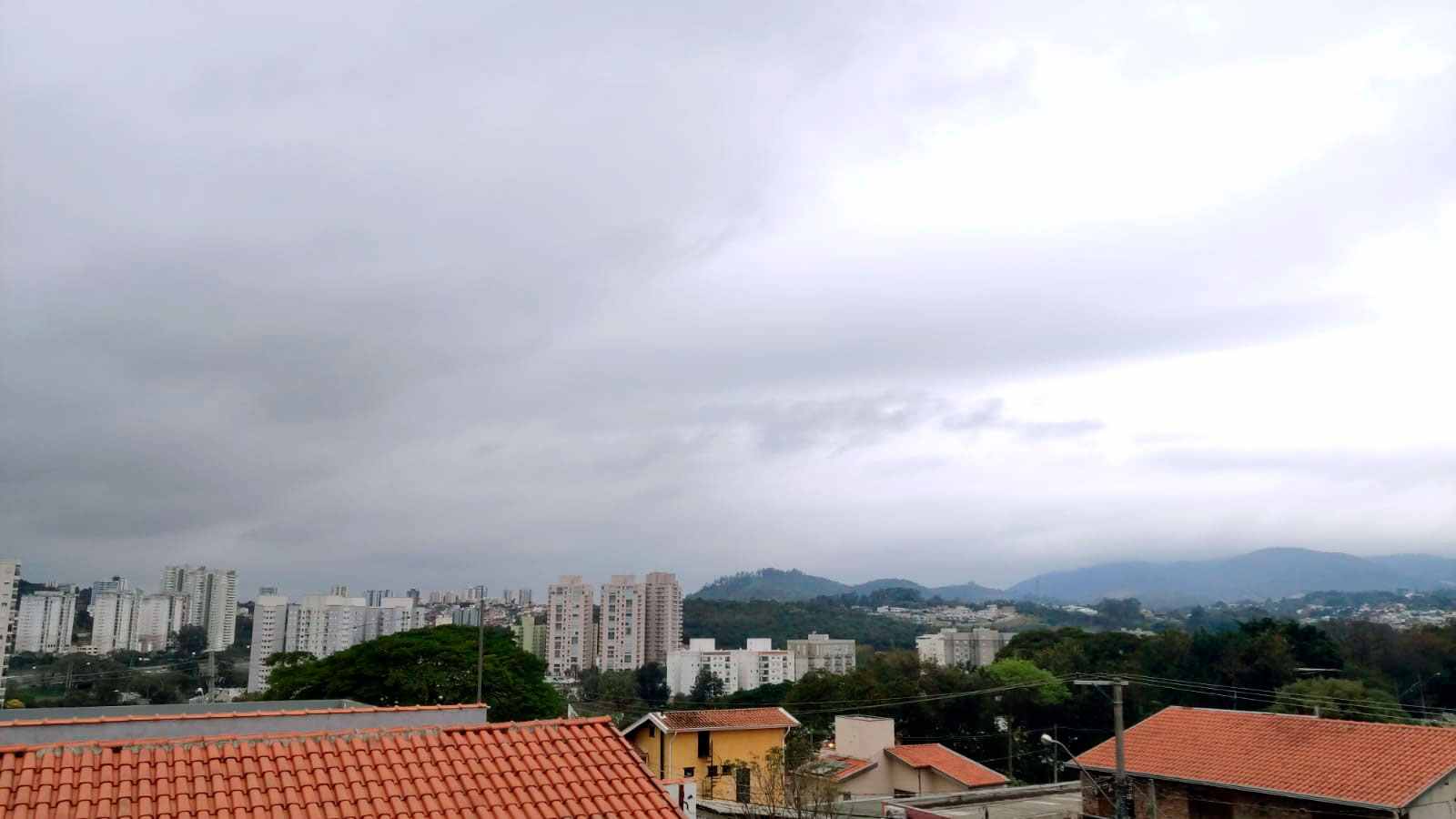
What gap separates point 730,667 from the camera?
4567 inches

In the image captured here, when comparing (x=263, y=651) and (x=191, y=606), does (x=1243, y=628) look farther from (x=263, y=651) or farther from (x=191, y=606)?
(x=191, y=606)

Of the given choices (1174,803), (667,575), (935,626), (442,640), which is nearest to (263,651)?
(667,575)

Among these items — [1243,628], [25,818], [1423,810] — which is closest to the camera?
[25,818]

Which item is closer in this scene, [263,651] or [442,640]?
[442,640]

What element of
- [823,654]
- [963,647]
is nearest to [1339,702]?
[823,654]

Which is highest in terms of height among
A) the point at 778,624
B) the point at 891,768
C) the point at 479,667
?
the point at 479,667

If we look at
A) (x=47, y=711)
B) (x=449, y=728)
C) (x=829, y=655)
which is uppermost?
(x=449, y=728)

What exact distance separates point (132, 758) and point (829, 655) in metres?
128

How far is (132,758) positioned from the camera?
6785 mm

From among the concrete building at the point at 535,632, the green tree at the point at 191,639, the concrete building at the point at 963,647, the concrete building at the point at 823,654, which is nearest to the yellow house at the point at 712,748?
the green tree at the point at 191,639

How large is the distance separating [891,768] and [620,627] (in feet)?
338

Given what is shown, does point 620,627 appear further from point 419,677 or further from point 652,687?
point 419,677

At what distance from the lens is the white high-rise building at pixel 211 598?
11588cm

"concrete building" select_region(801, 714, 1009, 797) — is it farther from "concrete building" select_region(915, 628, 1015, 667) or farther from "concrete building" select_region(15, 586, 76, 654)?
"concrete building" select_region(915, 628, 1015, 667)
